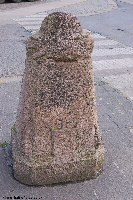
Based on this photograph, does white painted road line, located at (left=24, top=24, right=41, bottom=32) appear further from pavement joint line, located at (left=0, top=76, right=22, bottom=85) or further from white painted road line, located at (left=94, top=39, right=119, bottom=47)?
pavement joint line, located at (left=0, top=76, right=22, bottom=85)

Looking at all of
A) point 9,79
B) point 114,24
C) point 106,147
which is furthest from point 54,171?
point 114,24

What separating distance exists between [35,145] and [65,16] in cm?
109

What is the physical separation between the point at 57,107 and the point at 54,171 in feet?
1.76

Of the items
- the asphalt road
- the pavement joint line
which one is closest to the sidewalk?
the pavement joint line

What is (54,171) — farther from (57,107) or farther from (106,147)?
(106,147)

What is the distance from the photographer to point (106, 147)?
15.5ft

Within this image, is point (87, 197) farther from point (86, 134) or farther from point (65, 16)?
point (65, 16)

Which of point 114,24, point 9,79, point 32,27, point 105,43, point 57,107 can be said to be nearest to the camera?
point 57,107

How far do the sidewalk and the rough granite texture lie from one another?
0.12 m

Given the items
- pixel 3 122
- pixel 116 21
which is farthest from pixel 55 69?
pixel 116 21

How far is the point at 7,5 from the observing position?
19141mm

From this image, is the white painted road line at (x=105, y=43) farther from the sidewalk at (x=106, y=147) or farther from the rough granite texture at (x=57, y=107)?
the rough granite texture at (x=57, y=107)

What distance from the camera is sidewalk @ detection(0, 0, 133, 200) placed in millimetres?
3838

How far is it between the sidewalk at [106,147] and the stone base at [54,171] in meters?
0.05
